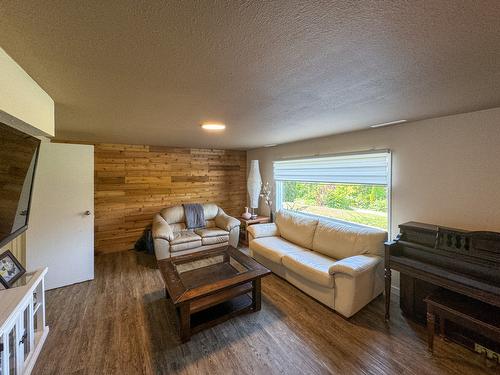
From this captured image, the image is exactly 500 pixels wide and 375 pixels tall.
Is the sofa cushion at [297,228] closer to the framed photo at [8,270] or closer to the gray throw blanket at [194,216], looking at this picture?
the gray throw blanket at [194,216]

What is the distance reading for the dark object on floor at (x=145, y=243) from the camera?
158 inches

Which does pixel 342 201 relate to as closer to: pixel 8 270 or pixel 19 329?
pixel 19 329

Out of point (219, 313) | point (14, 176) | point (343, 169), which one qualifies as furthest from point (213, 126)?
point (219, 313)

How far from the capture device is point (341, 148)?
320cm

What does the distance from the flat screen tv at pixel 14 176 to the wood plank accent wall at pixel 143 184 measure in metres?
2.42

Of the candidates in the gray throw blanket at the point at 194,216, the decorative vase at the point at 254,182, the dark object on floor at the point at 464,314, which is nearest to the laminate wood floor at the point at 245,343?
the dark object on floor at the point at 464,314

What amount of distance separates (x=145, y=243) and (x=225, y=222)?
5.24 feet

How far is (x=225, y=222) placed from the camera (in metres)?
4.19

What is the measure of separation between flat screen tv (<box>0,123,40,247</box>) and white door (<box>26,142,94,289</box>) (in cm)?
116

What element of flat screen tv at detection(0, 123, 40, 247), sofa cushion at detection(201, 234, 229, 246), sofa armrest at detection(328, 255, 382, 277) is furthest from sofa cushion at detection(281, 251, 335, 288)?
flat screen tv at detection(0, 123, 40, 247)

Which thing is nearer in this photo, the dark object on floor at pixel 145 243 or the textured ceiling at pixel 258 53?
the textured ceiling at pixel 258 53

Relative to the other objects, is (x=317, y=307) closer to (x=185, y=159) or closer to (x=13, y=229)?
(x=13, y=229)

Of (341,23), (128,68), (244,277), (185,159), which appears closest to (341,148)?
(244,277)

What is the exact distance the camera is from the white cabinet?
120 centimetres
